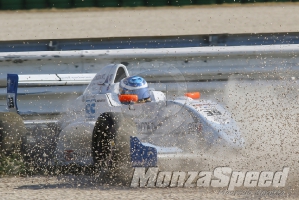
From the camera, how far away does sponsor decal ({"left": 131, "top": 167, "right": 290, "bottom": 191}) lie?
5.19m

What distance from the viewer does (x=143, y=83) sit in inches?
257

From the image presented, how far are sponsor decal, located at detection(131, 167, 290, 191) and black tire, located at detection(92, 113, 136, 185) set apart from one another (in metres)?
0.13

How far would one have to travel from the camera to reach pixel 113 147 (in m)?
5.60

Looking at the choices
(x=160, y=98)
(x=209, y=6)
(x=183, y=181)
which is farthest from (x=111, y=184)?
(x=209, y=6)

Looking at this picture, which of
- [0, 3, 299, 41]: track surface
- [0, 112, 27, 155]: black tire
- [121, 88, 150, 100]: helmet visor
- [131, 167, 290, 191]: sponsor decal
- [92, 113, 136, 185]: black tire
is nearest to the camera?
[131, 167, 290, 191]: sponsor decal

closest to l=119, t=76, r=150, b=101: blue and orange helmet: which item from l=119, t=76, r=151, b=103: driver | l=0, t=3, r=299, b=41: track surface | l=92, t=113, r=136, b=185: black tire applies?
l=119, t=76, r=151, b=103: driver

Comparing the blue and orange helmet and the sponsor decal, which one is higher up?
the blue and orange helmet

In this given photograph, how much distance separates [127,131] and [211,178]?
76 centimetres

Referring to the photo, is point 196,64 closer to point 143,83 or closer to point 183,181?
point 143,83

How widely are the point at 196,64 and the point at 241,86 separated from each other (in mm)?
541

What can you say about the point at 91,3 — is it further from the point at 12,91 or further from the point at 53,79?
the point at 12,91

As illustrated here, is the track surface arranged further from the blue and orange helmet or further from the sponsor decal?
the sponsor decal

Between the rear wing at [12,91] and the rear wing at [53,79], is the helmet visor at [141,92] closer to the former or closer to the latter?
the rear wing at [53,79]

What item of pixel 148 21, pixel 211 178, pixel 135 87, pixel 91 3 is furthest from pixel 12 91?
pixel 148 21
